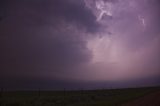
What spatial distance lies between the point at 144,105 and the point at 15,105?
20.2m

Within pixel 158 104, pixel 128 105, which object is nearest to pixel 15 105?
pixel 128 105

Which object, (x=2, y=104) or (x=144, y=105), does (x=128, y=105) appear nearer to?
(x=144, y=105)

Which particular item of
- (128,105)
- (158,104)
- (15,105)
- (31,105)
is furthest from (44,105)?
(158,104)

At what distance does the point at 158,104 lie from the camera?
29.3 m

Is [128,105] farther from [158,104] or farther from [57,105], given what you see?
[57,105]

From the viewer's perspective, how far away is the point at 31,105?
38094mm

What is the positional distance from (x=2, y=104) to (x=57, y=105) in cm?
908

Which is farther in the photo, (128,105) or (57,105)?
(57,105)

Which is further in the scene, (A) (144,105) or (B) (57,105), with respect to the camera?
(B) (57,105)

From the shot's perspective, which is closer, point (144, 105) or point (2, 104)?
point (144, 105)

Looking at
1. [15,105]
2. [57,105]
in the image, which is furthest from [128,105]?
[15,105]

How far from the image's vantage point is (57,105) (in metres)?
38.2

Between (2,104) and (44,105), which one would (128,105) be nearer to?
(44,105)

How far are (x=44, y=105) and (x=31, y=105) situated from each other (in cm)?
197
